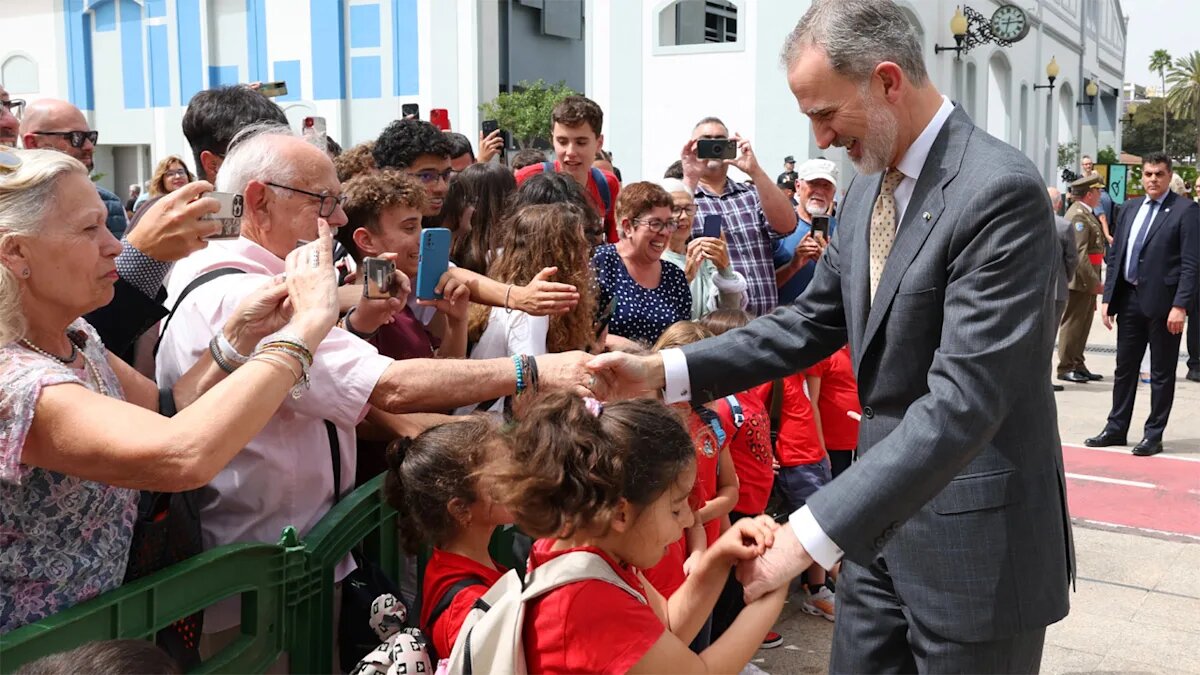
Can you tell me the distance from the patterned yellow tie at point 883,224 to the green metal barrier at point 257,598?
1.46m

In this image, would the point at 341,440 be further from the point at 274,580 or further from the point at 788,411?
the point at 788,411

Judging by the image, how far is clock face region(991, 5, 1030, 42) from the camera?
22.6 m

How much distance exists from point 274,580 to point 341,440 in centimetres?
48

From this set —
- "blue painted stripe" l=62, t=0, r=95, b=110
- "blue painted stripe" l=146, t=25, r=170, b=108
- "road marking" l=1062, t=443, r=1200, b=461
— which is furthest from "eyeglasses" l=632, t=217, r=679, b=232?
"blue painted stripe" l=62, t=0, r=95, b=110

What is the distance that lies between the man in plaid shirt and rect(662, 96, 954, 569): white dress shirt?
3119mm

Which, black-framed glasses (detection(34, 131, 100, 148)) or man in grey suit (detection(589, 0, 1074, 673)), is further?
black-framed glasses (detection(34, 131, 100, 148))

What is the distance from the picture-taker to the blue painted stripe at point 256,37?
85.6ft

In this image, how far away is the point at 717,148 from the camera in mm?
6090

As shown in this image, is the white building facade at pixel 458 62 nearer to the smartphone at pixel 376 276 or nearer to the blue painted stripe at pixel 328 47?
the blue painted stripe at pixel 328 47

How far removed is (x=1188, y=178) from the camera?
3353 centimetres

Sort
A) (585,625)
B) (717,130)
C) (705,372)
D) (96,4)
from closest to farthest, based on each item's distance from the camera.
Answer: (585,625) < (705,372) < (717,130) < (96,4)

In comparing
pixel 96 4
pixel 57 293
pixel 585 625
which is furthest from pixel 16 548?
pixel 96 4

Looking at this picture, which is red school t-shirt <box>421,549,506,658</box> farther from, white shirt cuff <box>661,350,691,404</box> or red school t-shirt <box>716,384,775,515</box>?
red school t-shirt <box>716,384,775,515</box>

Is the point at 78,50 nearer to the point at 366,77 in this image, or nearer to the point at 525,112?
the point at 366,77
